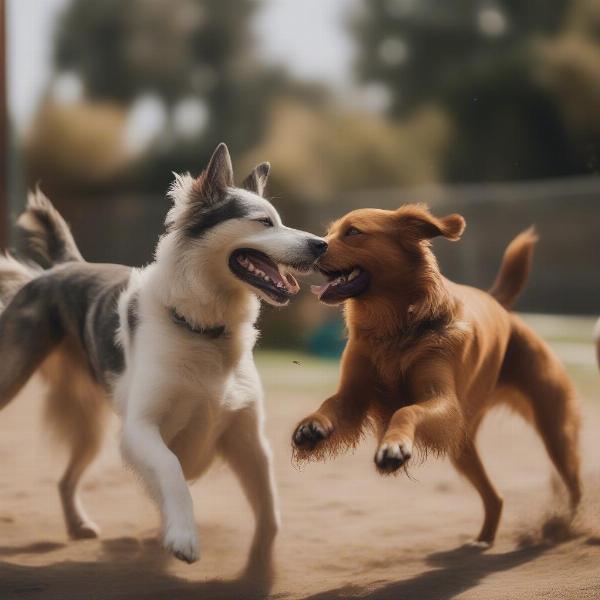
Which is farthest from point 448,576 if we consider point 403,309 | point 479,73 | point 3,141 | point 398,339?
point 479,73

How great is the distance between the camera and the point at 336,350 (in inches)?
315

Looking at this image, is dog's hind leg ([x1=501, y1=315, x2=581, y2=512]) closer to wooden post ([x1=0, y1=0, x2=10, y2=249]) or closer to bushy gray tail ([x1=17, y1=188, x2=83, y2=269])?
bushy gray tail ([x1=17, y1=188, x2=83, y2=269])

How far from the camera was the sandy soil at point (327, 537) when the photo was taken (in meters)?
4.21

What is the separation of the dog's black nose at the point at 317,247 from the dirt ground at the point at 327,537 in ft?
4.72

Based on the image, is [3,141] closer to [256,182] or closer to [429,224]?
[256,182]

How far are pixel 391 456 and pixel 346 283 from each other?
0.72 metres

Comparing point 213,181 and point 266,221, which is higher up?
point 213,181

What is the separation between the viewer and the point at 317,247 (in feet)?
11.7

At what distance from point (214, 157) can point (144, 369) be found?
0.94 m

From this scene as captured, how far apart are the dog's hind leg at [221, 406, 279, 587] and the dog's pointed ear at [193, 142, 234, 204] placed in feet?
3.21

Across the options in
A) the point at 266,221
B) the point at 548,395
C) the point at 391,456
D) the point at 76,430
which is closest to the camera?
the point at 391,456

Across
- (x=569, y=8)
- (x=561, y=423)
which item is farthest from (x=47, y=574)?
(x=569, y=8)

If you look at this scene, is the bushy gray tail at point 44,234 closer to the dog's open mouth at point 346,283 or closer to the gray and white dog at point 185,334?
the gray and white dog at point 185,334

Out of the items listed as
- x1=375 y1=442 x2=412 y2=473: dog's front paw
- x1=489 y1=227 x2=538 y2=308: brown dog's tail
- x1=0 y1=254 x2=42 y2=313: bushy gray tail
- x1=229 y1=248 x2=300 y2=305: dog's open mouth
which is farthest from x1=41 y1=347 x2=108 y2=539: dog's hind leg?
x1=375 y1=442 x2=412 y2=473: dog's front paw
